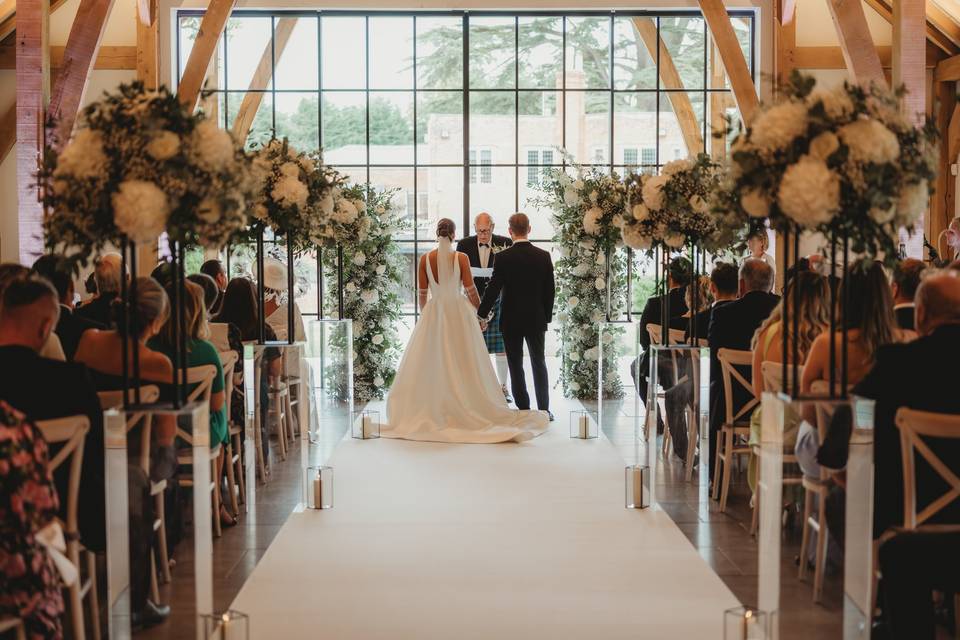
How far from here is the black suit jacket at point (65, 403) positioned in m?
3.35

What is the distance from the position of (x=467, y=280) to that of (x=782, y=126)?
17.9 feet

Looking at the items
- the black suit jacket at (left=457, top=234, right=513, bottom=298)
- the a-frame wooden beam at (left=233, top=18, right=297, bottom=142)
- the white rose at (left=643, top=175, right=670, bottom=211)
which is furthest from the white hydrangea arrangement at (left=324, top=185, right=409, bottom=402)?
the white rose at (left=643, top=175, right=670, bottom=211)

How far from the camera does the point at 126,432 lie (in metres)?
3.45

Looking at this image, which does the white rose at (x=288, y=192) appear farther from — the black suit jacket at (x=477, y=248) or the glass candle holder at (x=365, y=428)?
the black suit jacket at (x=477, y=248)

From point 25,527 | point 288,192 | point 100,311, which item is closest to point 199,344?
point 100,311

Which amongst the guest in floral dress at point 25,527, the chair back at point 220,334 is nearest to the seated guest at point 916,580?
the guest in floral dress at point 25,527

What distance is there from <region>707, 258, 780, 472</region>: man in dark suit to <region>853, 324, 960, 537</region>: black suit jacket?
240 centimetres

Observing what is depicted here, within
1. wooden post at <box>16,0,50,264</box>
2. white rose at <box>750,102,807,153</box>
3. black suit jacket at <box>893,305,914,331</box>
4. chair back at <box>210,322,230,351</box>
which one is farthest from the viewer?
wooden post at <box>16,0,50,264</box>

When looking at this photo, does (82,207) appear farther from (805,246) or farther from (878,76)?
(805,246)

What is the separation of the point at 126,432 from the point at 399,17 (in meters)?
10.1

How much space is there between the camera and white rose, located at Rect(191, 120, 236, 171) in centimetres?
341

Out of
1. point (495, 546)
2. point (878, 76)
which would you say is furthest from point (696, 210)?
point (878, 76)

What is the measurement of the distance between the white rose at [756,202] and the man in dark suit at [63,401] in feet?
7.31

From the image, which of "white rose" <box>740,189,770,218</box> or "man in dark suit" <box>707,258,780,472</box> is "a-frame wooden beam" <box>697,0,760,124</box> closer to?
"man in dark suit" <box>707,258,780,472</box>
